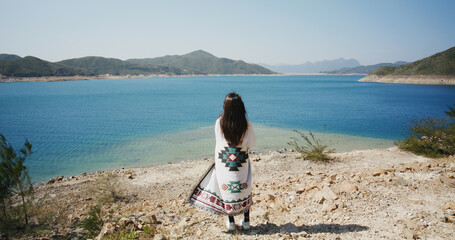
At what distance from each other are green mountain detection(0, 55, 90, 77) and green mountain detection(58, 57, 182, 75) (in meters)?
30.8

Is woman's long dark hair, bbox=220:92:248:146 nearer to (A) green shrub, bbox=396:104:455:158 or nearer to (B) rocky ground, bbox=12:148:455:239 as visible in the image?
(B) rocky ground, bbox=12:148:455:239

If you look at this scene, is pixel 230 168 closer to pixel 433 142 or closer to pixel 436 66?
pixel 433 142

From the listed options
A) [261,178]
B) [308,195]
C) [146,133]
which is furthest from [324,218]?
[146,133]

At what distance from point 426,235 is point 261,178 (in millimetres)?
4812

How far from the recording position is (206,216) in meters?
4.41

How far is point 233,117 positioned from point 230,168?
2.20 ft

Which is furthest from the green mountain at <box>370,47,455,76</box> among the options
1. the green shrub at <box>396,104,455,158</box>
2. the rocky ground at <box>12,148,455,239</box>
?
the rocky ground at <box>12,148,455,239</box>

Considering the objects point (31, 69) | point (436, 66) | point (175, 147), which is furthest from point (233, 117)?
point (31, 69)

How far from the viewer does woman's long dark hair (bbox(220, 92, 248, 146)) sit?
9.67 feet

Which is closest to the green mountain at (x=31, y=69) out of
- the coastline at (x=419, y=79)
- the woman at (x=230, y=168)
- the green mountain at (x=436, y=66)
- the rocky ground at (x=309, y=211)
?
the rocky ground at (x=309, y=211)

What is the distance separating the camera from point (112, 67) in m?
165

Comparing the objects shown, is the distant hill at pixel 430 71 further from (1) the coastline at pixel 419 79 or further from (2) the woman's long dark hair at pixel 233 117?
(2) the woman's long dark hair at pixel 233 117

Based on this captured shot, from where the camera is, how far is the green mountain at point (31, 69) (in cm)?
10308

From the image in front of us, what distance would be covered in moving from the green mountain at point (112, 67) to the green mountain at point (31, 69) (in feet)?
101
